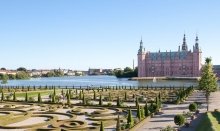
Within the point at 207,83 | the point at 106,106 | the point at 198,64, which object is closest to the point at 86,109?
the point at 106,106

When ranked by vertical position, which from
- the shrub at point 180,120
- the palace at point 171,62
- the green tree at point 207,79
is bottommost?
the shrub at point 180,120

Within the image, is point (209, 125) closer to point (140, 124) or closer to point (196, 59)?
point (140, 124)

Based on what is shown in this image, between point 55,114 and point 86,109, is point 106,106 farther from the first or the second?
point 55,114

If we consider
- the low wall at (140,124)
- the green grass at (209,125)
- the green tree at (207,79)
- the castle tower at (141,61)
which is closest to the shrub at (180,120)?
the green grass at (209,125)

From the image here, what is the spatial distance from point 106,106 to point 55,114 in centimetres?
625

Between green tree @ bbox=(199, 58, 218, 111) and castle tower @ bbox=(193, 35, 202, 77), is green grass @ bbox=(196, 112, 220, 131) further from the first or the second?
castle tower @ bbox=(193, 35, 202, 77)

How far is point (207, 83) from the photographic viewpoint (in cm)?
3009

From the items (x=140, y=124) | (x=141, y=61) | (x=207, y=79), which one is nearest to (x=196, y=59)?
(x=141, y=61)

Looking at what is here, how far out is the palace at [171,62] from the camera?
477 ft

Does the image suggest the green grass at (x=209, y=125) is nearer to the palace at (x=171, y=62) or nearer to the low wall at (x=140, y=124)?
the low wall at (x=140, y=124)

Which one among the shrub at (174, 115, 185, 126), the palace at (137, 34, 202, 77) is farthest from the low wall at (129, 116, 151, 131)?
the palace at (137, 34, 202, 77)

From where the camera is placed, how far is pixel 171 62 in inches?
5940

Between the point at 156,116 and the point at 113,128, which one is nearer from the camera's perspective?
the point at 113,128

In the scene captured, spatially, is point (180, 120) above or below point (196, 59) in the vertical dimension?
below
